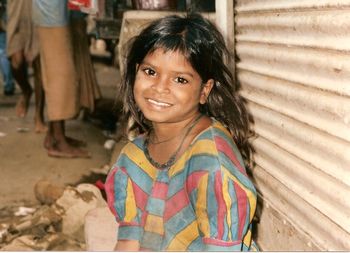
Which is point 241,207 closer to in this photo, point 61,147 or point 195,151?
point 195,151

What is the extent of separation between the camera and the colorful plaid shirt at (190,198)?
1.48 meters

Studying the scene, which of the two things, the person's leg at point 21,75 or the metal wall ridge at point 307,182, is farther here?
the person's leg at point 21,75

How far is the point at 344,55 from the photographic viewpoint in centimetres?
140

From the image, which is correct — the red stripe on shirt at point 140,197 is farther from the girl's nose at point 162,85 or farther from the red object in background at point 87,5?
the red object in background at point 87,5

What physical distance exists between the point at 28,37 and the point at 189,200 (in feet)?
13.3

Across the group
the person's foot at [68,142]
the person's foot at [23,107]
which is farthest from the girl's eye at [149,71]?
the person's foot at [23,107]

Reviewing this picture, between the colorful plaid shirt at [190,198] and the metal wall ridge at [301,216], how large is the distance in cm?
23

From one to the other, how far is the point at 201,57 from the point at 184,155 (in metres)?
0.37

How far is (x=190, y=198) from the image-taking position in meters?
1.59

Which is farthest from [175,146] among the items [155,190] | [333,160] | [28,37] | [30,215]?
[28,37]

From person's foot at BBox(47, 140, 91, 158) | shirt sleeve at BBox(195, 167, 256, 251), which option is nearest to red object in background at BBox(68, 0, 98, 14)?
person's foot at BBox(47, 140, 91, 158)

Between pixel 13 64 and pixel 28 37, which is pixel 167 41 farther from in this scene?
pixel 13 64

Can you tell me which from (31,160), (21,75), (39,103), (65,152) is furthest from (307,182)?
(21,75)

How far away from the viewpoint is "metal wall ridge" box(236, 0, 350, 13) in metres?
1.39
